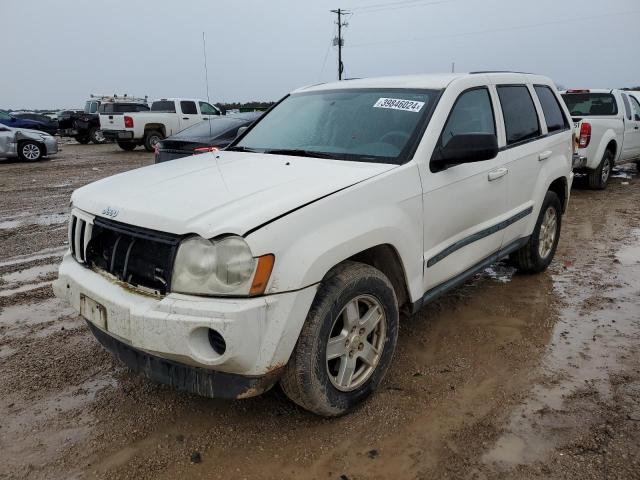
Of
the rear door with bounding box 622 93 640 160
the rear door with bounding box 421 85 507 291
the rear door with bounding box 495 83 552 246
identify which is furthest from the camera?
the rear door with bounding box 622 93 640 160

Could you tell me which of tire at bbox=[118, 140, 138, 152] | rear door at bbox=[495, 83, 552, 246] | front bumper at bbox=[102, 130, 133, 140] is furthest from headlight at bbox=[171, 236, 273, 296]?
tire at bbox=[118, 140, 138, 152]

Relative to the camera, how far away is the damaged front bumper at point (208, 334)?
2.12 meters

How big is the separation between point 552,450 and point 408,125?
1.95m

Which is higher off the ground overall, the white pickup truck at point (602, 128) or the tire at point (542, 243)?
the white pickup truck at point (602, 128)

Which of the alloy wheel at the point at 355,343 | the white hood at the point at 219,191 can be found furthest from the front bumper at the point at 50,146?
the alloy wheel at the point at 355,343

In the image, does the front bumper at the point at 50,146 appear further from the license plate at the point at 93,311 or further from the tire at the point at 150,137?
the license plate at the point at 93,311

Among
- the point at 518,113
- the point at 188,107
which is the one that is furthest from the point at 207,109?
the point at 518,113

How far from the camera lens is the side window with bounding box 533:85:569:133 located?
450cm

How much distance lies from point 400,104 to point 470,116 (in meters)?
0.56

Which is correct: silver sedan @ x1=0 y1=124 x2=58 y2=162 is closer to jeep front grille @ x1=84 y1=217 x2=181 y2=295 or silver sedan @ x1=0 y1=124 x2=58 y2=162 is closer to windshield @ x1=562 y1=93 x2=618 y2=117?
windshield @ x1=562 y1=93 x2=618 y2=117

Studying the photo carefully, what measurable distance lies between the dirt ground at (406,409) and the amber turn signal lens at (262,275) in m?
0.88

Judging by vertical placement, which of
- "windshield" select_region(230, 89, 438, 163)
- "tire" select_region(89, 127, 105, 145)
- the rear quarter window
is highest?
the rear quarter window

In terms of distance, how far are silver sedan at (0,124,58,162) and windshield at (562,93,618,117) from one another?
46.7ft

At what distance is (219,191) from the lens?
2.55 m
